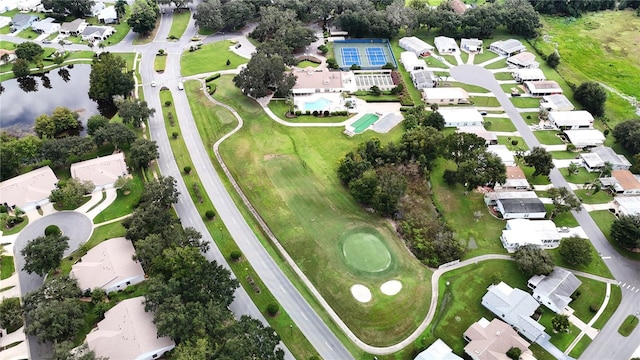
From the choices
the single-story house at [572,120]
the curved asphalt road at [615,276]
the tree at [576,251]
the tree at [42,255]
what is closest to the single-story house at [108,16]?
the tree at [42,255]

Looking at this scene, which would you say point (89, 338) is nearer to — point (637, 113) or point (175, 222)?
point (175, 222)

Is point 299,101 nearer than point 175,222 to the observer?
No

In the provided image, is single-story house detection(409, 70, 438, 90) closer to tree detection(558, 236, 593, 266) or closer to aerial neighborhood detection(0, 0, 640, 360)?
aerial neighborhood detection(0, 0, 640, 360)

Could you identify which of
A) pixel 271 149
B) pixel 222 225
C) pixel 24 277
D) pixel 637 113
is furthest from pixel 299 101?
pixel 637 113

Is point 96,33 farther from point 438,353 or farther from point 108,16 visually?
point 438,353

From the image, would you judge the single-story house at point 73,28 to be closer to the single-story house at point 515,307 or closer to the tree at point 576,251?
the single-story house at point 515,307
